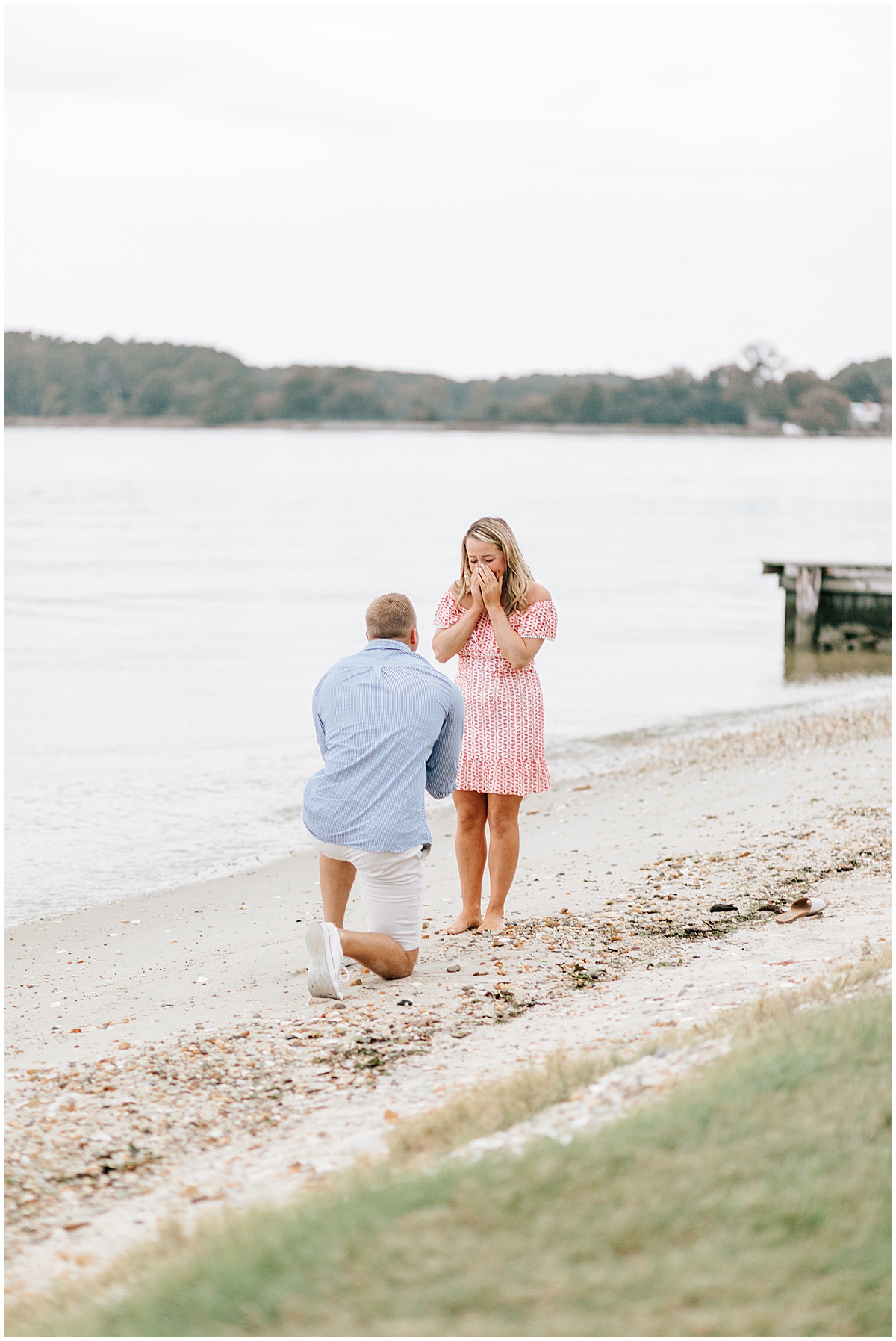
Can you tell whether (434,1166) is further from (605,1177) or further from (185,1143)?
(185,1143)

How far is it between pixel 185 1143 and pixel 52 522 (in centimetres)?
4959

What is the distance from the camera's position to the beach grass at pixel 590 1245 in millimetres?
2439

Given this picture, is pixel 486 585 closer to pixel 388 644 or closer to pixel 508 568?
pixel 508 568

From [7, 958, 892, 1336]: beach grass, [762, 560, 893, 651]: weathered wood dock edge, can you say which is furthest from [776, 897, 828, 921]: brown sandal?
[762, 560, 893, 651]: weathered wood dock edge

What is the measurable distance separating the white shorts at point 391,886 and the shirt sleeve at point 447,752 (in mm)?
294

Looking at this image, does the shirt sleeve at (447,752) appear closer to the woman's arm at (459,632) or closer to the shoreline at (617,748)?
the woman's arm at (459,632)

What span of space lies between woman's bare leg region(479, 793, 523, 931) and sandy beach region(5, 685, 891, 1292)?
107 mm

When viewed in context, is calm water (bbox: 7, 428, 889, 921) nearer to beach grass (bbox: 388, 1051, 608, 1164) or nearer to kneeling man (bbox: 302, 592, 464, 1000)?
kneeling man (bbox: 302, 592, 464, 1000)

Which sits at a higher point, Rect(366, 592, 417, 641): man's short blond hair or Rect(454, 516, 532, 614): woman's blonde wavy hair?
Rect(454, 516, 532, 614): woman's blonde wavy hair

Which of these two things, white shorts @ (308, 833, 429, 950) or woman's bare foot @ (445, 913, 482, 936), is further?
woman's bare foot @ (445, 913, 482, 936)

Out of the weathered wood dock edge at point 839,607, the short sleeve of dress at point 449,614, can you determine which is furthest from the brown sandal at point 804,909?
the weathered wood dock edge at point 839,607

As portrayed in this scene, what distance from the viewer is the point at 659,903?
273 inches

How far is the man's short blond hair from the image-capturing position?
5.60 meters

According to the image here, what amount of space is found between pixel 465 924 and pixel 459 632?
1456 millimetres
